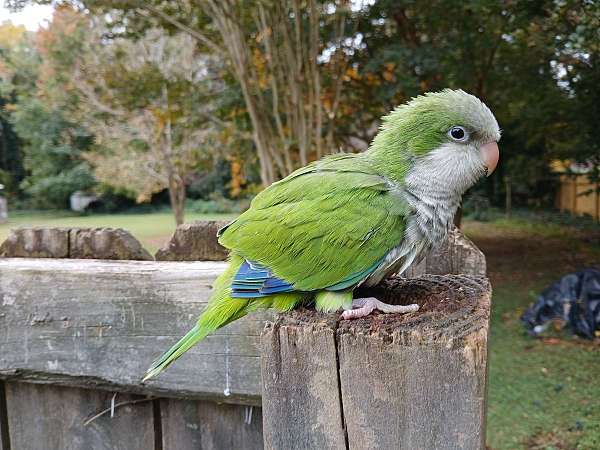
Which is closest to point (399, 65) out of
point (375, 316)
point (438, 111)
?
point (438, 111)

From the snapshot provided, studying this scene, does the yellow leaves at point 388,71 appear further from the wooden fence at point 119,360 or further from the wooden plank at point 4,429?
the wooden plank at point 4,429

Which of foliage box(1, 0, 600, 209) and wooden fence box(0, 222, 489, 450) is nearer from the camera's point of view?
wooden fence box(0, 222, 489, 450)

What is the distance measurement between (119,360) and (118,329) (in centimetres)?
8

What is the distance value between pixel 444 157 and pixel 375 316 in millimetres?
614

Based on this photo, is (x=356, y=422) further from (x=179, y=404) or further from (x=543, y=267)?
(x=543, y=267)

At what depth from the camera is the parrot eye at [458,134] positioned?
5.15ft

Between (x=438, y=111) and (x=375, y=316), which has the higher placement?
(x=438, y=111)

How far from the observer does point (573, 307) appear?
6871 mm

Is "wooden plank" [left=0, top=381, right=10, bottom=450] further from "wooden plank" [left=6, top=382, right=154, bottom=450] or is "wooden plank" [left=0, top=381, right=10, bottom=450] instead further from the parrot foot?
the parrot foot

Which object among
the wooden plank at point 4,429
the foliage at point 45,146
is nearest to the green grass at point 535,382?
the wooden plank at point 4,429

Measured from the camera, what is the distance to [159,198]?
31.6 metres

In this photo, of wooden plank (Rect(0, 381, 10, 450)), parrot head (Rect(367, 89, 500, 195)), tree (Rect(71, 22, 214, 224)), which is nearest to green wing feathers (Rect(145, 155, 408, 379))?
parrot head (Rect(367, 89, 500, 195))

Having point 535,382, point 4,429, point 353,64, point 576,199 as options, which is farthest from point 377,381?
point 576,199

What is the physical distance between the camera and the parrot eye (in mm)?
1570
